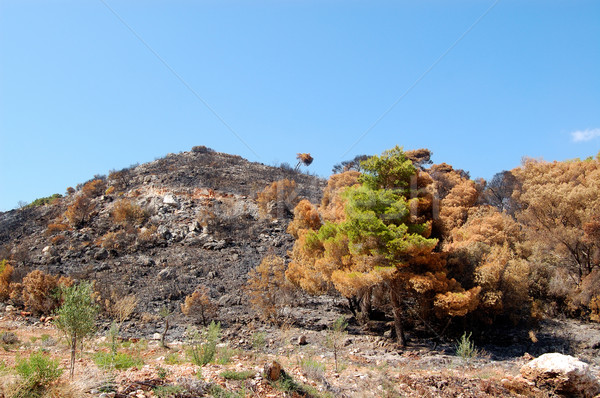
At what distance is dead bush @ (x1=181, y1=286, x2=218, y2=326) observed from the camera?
18.7m

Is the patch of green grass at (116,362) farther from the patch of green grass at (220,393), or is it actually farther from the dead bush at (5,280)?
the dead bush at (5,280)

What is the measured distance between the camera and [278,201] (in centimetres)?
3584

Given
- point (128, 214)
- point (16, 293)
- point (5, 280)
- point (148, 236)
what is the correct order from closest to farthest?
1. point (16, 293)
2. point (5, 280)
3. point (148, 236)
4. point (128, 214)

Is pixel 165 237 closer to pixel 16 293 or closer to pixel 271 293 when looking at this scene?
pixel 16 293

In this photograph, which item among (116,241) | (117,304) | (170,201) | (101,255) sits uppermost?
(170,201)

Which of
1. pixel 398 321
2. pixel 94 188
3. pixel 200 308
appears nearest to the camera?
pixel 398 321

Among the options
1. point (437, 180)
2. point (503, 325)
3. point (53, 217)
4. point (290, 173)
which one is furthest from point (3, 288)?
point (290, 173)

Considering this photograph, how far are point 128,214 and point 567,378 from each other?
33618 mm

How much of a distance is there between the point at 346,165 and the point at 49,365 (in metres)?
44.9

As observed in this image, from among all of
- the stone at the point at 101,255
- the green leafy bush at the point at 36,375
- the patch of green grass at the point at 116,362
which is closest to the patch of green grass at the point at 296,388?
the patch of green grass at the point at 116,362

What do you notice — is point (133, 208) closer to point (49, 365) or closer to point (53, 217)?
point (53, 217)

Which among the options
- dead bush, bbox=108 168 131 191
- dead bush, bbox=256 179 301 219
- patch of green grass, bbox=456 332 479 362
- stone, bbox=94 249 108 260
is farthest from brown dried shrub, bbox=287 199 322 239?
dead bush, bbox=108 168 131 191

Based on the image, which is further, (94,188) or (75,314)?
(94,188)

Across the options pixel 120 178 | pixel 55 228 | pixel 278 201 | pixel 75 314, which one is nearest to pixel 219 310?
pixel 75 314
